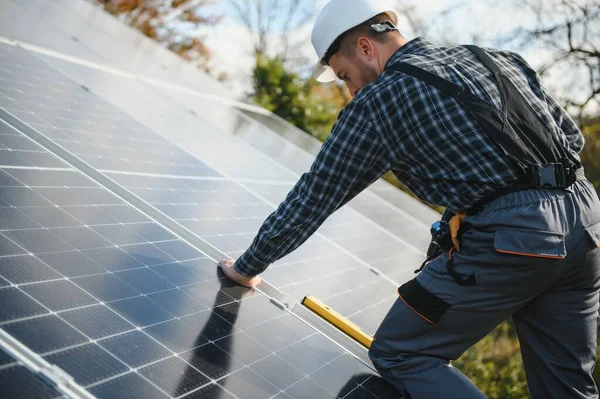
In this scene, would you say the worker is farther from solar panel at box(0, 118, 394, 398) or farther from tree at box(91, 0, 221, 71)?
tree at box(91, 0, 221, 71)

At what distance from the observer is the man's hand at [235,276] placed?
3271 mm

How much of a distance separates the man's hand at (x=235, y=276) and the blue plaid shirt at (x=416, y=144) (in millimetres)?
74

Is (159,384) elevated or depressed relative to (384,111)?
depressed

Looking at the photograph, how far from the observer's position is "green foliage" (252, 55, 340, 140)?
16.7m

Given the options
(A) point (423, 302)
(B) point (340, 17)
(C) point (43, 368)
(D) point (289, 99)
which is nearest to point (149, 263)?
(C) point (43, 368)

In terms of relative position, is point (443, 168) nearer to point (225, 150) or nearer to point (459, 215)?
point (459, 215)

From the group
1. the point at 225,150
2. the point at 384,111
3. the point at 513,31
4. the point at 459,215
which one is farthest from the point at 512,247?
the point at 513,31

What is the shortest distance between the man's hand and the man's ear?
1363 millimetres

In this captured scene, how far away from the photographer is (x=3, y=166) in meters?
3.00

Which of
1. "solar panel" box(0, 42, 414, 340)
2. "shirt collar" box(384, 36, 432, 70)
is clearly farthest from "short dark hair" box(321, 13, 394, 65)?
"solar panel" box(0, 42, 414, 340)

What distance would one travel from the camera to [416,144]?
9.30 feet

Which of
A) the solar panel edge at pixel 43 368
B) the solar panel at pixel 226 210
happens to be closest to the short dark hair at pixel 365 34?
the solar panel at pixel 226 210

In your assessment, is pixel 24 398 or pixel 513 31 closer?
pixel 24 398

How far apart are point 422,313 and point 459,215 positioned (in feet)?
1.73
